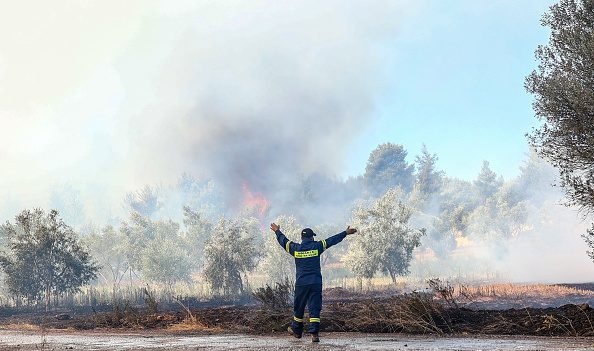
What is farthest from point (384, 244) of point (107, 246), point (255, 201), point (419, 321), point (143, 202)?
point (143, 202)

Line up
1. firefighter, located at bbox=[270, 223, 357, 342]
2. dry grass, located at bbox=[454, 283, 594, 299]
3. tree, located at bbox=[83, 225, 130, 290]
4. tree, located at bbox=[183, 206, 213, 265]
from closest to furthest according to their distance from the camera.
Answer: firefighter, located at bbox=[270, 223, 357, 342] < dry grass, located at bbox=[454, 283, 594, 299] < tree, located at bbox=[83, 225, 130, 290] < tree, located at bbox=[183, 206, 213, 265]

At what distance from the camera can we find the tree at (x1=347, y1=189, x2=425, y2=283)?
65125 mm

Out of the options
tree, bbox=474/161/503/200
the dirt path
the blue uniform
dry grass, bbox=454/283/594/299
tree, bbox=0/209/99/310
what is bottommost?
dry grass, bbox=454/283/594/299

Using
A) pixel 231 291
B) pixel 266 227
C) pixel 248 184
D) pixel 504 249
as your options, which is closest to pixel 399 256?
pixel 231 291

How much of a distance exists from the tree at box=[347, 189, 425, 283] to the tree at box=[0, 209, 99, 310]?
29.1 metres

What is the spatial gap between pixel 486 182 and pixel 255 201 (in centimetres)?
6049

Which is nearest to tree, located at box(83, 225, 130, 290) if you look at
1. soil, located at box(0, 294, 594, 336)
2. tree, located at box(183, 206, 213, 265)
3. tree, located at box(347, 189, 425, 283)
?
tree, located at box(183, 206, 213, 265)

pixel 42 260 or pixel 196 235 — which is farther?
pixel 196 235

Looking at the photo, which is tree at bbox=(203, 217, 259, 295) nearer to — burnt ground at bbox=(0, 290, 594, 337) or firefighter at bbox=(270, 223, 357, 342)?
burnt ground at bbox=(0, 290, 594, 337)

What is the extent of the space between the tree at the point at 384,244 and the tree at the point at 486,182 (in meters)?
72.5

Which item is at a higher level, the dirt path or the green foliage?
the green foliage

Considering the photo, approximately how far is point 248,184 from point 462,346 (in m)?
163

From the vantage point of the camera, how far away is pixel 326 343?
15195 mm

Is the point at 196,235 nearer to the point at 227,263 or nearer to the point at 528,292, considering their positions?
the point at 227,263
